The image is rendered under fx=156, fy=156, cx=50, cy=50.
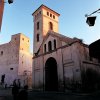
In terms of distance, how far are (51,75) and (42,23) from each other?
11.1 m

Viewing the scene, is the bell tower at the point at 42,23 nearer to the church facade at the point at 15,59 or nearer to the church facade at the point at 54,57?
the church facade at the point at 54,57

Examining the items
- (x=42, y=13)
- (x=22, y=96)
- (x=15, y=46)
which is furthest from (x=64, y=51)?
(x=15, y=46)

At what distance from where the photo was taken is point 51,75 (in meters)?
27.0

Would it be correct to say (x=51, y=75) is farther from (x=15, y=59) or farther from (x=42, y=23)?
(x=15, y=59)

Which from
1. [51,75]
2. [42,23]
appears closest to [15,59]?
[42,23]

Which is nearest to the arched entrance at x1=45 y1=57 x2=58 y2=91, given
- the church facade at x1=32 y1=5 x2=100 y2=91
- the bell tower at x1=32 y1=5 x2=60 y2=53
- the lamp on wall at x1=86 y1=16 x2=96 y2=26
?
the church facade at x1=32 y1=5 x2=100 y2=91

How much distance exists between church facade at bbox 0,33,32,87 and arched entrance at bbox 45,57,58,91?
456 inches

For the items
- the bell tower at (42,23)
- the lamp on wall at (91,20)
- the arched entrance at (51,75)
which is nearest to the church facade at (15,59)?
the bell tower at (42,23)

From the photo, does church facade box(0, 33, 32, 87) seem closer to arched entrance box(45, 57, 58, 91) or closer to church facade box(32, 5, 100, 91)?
church facade box(32, 5, 100, 91)

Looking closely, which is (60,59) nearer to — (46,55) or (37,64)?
(46,55)

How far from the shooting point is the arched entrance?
26156mm

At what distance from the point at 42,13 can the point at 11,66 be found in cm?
1603

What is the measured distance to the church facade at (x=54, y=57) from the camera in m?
21.2

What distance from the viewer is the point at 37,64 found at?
93.9 feet
